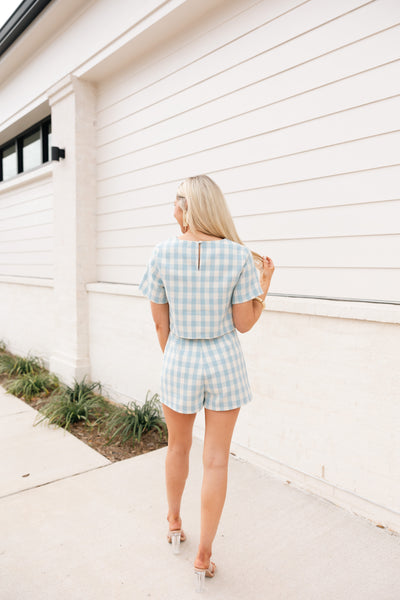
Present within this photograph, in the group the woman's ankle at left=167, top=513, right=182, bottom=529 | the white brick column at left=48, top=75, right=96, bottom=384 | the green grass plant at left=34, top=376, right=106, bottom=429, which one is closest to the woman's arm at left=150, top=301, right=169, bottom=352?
the woman's ankle at left=167, top=513, right=182, bottom=529

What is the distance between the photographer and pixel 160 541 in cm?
237

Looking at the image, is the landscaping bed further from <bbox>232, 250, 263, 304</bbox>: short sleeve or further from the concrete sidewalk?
<bbox>232, 250, 263, 304</bbox>: short sleeve

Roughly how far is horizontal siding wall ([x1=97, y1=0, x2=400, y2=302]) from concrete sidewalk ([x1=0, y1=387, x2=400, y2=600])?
138 centimetres

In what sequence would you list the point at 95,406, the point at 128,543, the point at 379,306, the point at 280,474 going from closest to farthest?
1. the point at 128,543
2. the point at 379,306
3. the point at 280,474
4. the point at 95,406

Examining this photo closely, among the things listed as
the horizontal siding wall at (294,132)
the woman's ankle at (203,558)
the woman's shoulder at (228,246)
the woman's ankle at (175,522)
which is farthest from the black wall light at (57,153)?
the woman's ankle at (203,558)

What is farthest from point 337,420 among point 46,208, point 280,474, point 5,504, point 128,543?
point 46,208

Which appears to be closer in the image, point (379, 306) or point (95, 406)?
point (379, 306)

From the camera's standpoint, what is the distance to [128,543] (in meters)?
2.35

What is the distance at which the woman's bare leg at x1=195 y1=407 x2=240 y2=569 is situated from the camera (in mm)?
2020

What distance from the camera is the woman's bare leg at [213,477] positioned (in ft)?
6.63

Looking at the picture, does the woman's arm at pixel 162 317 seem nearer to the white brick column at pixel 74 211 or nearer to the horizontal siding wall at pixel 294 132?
the horizontal siding wall at pixel 294 132

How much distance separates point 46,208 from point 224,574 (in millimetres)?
5467

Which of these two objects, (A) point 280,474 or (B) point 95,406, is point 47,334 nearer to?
(B) point 95,406

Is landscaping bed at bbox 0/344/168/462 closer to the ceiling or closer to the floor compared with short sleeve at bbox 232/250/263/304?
closer to the floor
